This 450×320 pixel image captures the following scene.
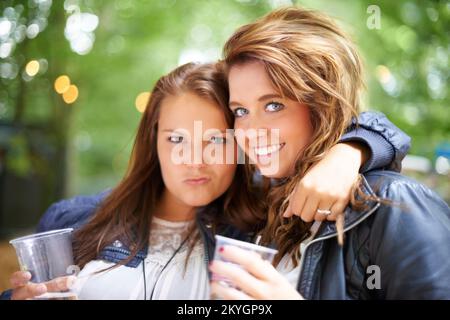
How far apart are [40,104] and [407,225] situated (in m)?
3.55

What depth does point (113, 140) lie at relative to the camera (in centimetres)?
506

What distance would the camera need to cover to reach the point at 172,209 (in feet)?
4.92

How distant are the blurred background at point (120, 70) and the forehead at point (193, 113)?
30 cm

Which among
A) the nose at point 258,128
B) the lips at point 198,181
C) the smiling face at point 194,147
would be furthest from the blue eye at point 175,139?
the nose at point 258,128

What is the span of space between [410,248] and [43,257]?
2.82 ft

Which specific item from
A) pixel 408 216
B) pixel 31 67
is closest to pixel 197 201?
pixel 408 216

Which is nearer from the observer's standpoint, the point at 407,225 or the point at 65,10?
the point at 407,225

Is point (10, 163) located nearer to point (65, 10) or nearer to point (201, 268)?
point (65, 10)

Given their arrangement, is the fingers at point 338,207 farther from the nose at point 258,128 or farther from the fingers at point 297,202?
the nose at point 258,128

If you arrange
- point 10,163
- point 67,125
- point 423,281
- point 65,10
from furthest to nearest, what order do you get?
point 67,125, point 10,163, point 65,10, point 423,281

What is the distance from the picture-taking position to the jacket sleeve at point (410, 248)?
1.01m

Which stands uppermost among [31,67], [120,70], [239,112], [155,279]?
[120,70]

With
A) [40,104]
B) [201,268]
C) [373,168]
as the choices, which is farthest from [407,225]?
[40,104]

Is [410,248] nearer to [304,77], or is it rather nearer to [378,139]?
[378,139]
